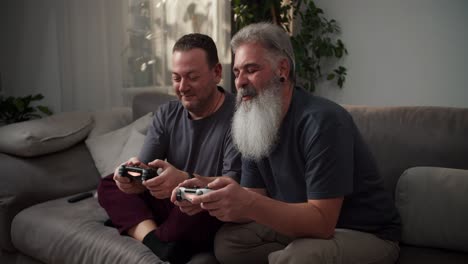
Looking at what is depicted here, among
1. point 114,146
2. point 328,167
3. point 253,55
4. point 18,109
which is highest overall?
point 253,55

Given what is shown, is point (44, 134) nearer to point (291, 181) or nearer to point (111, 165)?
point (111, 165)

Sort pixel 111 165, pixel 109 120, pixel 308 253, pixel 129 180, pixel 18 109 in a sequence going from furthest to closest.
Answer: pixel 18 109 < pixel 109 120 < pixel 111 165 < pixel 129 180 < pixel 308 253

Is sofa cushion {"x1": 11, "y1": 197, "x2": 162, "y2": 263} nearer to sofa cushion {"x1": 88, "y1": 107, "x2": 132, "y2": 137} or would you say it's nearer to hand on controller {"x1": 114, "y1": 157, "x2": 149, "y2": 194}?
hand on controller {"x1": 114, "y1": 157, "x2": 149, "y2": 194}

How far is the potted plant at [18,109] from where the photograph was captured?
2.81 meters

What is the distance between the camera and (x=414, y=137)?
1679 millimetres

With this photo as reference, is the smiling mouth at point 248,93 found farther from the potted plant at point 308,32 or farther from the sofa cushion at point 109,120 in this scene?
the potted plant at point 308,32

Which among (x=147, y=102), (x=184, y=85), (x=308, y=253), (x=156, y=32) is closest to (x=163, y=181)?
(x=184, y=85)

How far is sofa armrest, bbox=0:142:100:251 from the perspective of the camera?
2035 millimetres

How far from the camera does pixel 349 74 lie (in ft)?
12.8

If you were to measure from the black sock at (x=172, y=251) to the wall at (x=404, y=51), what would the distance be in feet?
8.71

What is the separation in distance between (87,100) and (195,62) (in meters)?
1.59

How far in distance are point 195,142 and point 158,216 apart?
0.31m

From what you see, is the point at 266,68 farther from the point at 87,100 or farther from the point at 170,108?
the point at 87,100

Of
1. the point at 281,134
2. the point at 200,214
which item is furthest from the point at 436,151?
the point at 200,214
